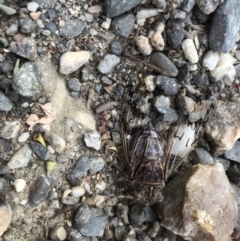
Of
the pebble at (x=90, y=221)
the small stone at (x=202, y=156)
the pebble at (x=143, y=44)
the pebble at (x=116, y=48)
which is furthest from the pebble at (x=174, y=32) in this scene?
the pebble at (x=90, y=221)

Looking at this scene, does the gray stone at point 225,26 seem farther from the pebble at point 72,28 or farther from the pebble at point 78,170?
the pebble at point 78,170

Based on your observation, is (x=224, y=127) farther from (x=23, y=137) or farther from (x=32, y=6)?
A: (x=32, y=6)

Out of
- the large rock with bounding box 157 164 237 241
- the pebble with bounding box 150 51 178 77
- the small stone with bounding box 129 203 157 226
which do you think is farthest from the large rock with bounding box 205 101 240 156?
the small stone with bounding box 129 203 157 226

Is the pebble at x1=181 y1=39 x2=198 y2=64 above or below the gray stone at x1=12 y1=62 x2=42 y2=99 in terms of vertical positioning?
above

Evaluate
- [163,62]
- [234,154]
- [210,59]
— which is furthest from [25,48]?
[234,154]

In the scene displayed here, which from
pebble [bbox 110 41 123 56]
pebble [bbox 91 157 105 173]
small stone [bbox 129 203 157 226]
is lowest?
small stone [bbox 129 203 157 226]

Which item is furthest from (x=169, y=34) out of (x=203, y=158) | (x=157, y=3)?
(x=203, y=158)

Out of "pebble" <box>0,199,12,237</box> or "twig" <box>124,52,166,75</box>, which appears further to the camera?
"twig" <box>124,52,166,75</box>

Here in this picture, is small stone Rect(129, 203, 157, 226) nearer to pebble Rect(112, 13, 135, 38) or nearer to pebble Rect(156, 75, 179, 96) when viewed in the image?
→ pebble Rect(156, 75, 179, 96)
